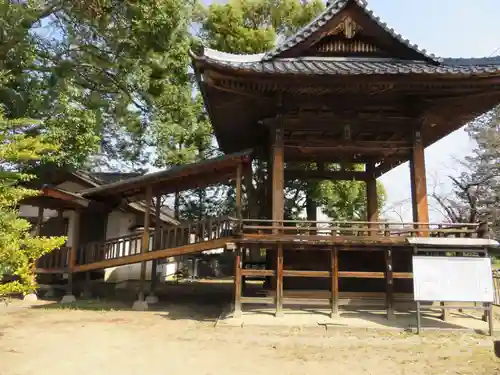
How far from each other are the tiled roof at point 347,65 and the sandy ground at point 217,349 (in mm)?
6137

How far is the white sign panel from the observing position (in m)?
9.16

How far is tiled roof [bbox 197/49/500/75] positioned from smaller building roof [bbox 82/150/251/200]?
2533 mm

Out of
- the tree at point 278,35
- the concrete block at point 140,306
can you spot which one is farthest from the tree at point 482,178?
the concrete block at point 140,306

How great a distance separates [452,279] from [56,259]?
43.8 feet

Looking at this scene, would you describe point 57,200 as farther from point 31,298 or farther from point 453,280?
point 453,280

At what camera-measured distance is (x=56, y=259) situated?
1525cm

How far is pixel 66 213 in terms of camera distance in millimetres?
16891

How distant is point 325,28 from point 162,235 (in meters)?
8.09

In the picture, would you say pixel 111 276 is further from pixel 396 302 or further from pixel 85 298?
pixel 396 302

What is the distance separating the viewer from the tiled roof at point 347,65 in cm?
980

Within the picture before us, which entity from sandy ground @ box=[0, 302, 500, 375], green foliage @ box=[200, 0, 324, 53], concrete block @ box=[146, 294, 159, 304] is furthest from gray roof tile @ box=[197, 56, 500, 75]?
green foliage @ box=[200, 0, 324, 53]

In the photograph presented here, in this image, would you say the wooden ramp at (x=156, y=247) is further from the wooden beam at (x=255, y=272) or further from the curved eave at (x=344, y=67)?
the curved eave at (x=344, y=67)

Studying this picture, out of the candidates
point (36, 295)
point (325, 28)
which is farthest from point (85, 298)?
point (325, 28)

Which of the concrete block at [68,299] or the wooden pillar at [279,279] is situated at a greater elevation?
the wooden pillar at [279,279]
